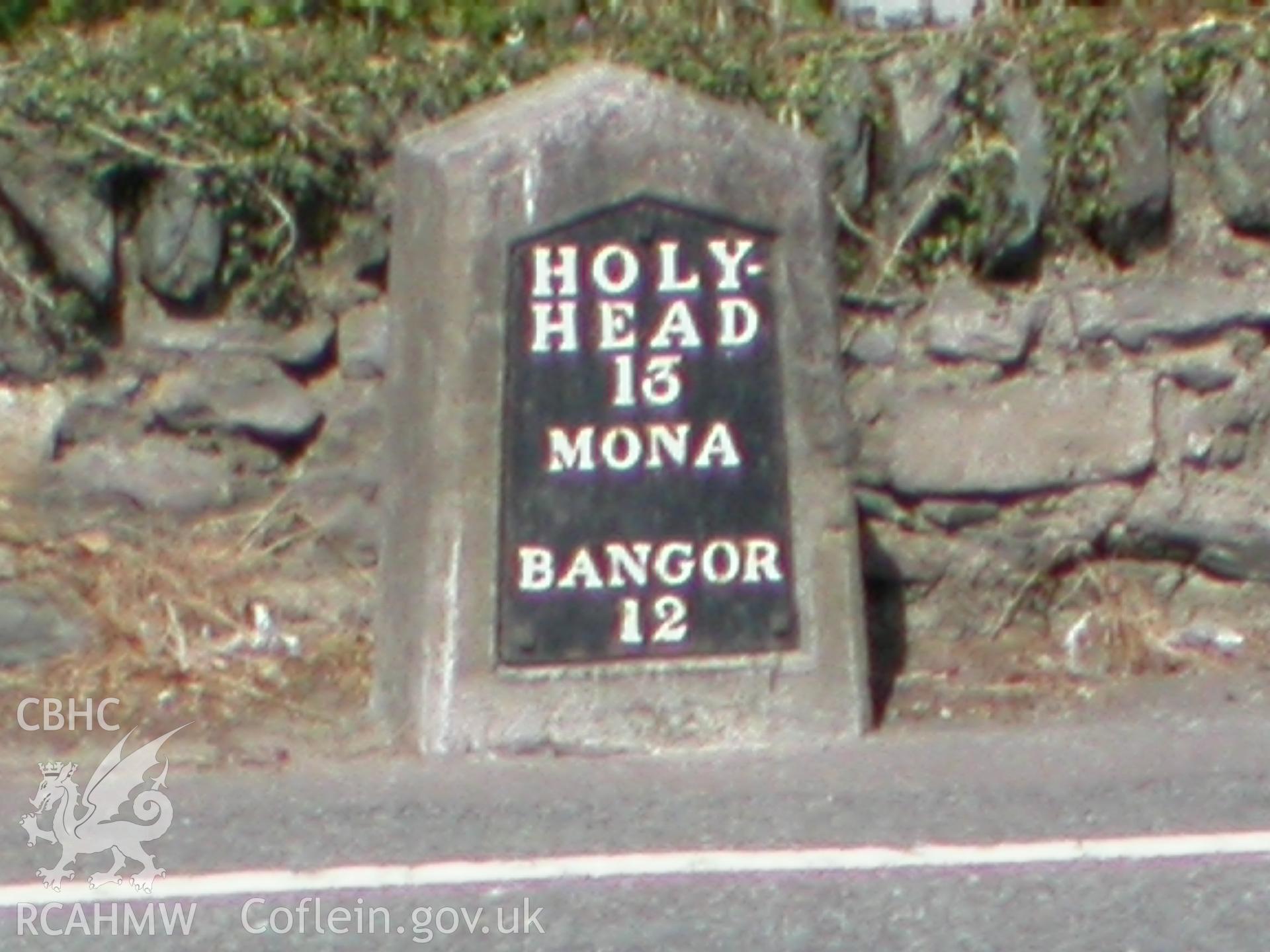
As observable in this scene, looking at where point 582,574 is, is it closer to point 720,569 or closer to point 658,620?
point 658,620

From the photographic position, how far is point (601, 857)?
18.6 ft

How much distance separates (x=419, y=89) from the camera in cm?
754

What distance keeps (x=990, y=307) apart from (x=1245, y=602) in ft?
3.13

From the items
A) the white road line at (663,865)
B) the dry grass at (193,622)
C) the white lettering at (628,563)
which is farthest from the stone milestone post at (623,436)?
the white road line at (663,865)

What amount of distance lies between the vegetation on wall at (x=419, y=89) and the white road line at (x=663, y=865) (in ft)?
7.56

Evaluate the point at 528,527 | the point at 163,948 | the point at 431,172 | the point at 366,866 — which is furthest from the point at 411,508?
the point at 163,948

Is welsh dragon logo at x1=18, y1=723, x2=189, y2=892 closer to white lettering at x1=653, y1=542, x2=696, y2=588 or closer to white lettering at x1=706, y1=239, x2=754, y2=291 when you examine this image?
white lettering at x1=653, y1=542, x2=696, y2=588

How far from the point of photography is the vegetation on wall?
7.43 meters

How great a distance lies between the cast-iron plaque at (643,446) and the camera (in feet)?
21.2

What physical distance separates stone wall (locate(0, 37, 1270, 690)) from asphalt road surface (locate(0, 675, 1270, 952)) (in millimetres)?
938

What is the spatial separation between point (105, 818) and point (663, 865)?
1.09m

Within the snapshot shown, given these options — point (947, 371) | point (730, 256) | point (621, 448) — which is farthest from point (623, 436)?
point (947, 371)

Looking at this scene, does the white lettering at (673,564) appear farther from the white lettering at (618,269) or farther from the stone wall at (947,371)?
the stone wall at (947,371)

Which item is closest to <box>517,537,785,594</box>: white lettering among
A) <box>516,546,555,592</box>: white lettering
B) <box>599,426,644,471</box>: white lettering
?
<box>516,546,555,592</box>: white lettering
